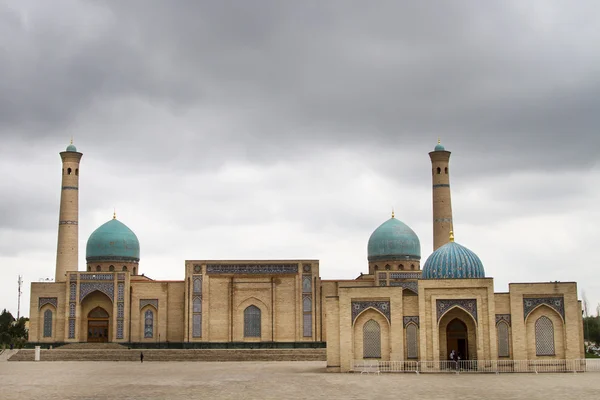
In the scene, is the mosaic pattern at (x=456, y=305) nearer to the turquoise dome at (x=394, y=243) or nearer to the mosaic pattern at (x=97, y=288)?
the turquoise dome at (x=394, y=243)

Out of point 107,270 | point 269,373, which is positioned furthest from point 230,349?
point 269,373

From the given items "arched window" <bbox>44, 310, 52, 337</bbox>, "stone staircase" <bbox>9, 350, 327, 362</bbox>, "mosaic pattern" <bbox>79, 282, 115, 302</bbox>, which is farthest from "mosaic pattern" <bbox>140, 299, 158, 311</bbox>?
"arched window" <bbox>44, 310, 52, 337</bbox>

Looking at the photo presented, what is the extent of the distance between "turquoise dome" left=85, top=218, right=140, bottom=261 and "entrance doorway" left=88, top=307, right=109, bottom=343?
4293mm

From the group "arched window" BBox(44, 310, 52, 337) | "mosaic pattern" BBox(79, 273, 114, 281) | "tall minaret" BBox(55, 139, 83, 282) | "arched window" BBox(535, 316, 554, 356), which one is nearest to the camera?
"arched window" BBox(535, 316, 554, 356)

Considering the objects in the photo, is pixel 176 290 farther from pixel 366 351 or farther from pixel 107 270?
pixel 366 351

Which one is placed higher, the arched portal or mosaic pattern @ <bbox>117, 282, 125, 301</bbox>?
mosaic pattern @ <bbox>117, 282, 125, 301</bbox>

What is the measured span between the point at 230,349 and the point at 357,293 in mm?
13208

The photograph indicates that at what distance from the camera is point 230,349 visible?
39.4m

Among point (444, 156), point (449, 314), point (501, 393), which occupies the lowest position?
point (501, 393)

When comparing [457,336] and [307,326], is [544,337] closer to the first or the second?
[457,336]

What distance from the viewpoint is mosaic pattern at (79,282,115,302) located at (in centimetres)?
4138

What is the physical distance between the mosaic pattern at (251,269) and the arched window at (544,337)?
1587 cm

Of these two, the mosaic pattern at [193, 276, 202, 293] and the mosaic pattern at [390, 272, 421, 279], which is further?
the mosaic pattern at [390, 272, 421, 279]

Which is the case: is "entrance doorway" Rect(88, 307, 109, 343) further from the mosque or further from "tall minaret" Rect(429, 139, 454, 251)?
"tall minaret" Rect(429, 139, 454, 251)
